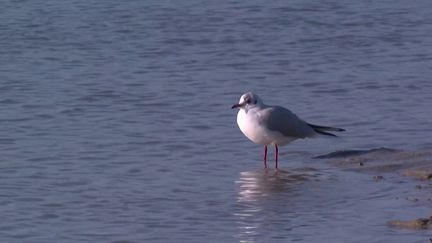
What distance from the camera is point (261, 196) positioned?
32.1 feet

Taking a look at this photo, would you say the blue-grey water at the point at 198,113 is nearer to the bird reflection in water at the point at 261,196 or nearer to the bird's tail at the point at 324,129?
the bird reflection in water at the point at 261,196

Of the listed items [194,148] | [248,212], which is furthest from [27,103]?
[248,212]

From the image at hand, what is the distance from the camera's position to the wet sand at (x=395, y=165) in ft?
30.8

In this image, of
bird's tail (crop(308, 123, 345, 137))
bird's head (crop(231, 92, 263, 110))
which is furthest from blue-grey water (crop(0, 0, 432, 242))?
bird's head (crop(231, 92, 263, 110))

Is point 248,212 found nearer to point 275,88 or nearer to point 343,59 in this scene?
point 275,88

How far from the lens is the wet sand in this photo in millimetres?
9383

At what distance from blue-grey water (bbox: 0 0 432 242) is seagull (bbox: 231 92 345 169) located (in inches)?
7.9

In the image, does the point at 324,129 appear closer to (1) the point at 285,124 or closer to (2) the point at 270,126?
(1) the point at 285,124

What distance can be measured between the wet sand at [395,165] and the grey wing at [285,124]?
0.27m

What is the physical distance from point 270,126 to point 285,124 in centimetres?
16

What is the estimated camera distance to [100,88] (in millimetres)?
14367

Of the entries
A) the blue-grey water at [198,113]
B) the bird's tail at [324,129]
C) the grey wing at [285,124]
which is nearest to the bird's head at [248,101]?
the grey wing at [285,124]

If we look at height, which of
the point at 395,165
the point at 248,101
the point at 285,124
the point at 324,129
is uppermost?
the point at 248,101

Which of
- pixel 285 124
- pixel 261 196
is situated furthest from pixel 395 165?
pixel 261 196
